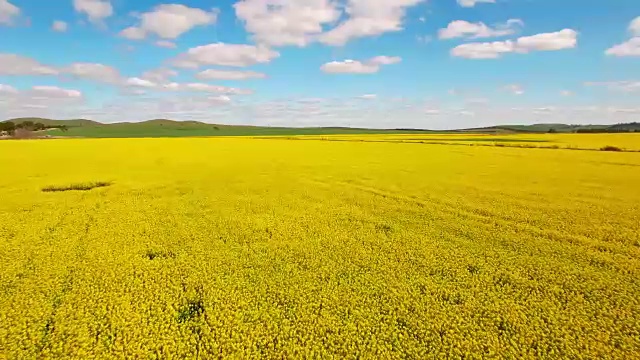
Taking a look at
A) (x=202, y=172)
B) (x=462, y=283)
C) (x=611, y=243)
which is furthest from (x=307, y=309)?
(x=202, y=172)

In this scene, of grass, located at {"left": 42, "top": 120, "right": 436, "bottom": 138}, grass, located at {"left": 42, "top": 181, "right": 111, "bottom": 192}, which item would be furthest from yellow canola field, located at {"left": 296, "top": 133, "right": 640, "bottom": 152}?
grass, located at {"left": 42, "top": 120, "right": 436, "bottom": 138}

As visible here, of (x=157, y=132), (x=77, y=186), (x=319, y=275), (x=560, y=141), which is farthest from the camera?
(x=157, y=132)

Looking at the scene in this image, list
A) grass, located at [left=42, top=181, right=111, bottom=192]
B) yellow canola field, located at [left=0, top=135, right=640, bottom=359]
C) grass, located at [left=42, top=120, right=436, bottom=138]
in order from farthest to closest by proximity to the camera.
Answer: grass, located at [left=42, top=120, right=436, bottom=138] < grass, located at [left=42, top=181, right=111, bottom=192] < yellow canola field, located at [left=0, top=135, right=640, bottom=359]

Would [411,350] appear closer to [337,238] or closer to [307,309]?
[307,309]

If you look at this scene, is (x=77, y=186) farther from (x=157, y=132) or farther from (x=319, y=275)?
(x=157, y=132)

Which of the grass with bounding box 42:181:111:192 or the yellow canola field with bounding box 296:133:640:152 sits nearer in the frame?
the grass with bounding box 42:181:111:192

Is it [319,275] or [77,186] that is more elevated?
[77,186]

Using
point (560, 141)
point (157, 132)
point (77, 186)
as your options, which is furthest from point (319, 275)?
point (157, 132)

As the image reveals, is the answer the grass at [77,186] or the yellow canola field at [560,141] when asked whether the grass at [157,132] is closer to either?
the yellow canola field at [560,141]

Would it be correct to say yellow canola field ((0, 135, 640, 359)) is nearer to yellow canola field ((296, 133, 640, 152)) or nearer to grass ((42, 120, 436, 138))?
yellow canola field ((296, 133, 640, 152))
